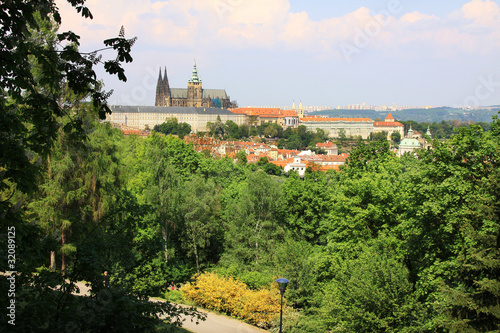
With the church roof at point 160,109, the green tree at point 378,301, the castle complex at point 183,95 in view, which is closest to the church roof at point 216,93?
the castle complex at point 183,95

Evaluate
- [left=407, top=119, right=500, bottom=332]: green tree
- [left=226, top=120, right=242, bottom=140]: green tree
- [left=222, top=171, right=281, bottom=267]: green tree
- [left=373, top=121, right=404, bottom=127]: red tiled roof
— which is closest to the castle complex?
[left=226, top=120, right=242, bottom=140]: green tree

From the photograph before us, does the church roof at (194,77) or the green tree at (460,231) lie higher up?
the church roof at (194,77)

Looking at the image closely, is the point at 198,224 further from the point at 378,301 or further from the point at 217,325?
the point at 378,301

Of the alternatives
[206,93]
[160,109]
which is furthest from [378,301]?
[206,93]

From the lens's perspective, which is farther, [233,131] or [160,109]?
[160,109]

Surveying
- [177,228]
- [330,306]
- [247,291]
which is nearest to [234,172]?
[177,228]

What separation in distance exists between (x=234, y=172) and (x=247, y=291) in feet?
78.5

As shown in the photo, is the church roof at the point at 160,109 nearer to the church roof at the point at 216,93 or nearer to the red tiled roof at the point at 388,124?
the church roof at the point at 216,93

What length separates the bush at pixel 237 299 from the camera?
55.7 ft

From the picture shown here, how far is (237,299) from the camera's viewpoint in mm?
17500

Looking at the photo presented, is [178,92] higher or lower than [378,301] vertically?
higher

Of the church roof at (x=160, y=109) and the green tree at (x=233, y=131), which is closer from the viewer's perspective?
the green tree at (x=233, y=131)

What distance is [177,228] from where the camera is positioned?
79.0 feet

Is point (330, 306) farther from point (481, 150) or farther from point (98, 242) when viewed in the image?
point (98, 242)
